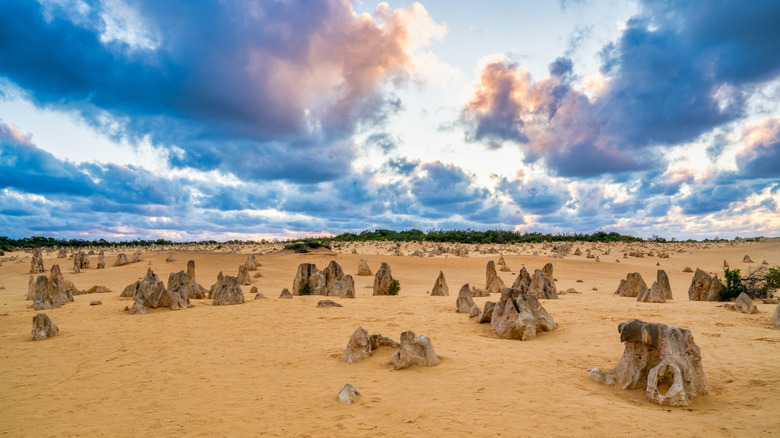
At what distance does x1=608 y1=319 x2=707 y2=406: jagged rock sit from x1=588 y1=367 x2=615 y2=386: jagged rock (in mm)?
184

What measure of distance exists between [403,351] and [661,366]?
4.69m

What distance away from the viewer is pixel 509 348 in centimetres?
1018

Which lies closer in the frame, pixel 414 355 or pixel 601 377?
pixel 601 377

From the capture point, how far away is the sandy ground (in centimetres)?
593

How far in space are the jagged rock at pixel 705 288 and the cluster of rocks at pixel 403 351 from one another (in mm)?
14658

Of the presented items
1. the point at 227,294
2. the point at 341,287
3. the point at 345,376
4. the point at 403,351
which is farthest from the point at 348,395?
the point at 341,287

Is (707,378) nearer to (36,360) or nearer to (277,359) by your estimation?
(277,359)

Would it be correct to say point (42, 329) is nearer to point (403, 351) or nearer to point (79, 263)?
point (403, 351)

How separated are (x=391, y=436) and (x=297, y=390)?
8.61 feet

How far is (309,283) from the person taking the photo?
69.5 ft

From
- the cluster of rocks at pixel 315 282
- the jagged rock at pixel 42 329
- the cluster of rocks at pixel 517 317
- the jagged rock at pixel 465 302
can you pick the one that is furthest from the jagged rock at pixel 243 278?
the cluster of rocks at pixel 517 317

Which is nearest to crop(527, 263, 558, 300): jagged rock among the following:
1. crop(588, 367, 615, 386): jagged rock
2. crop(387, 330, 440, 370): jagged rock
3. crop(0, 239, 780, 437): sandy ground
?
crop(0, 239, 780, 437): sandy ground

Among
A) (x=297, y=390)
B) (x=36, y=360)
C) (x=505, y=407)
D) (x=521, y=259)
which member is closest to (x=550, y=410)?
(x=505, y=407)

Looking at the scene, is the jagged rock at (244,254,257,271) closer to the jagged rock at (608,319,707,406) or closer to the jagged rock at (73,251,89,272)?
the jagged rock at (73,251,89,272)
